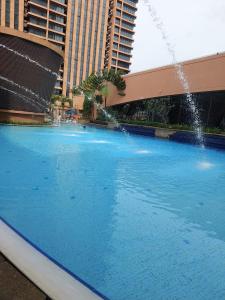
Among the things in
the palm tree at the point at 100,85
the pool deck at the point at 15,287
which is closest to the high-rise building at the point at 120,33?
the palm tree at the point at 100,85

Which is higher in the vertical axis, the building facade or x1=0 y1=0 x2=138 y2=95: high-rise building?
x1=0 y1=0 x2=138 y2=95: high-rise building

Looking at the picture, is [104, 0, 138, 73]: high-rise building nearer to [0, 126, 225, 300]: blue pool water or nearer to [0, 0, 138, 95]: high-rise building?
[0, 0, 138, 95]: high-rise building

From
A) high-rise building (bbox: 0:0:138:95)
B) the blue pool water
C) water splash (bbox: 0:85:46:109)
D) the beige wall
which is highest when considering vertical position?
high-rise building (bbox: 0:0:138:95)

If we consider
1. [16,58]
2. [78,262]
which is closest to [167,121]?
[16,58]

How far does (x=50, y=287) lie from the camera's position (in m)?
2.16

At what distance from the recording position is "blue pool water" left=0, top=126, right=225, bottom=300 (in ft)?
10.1

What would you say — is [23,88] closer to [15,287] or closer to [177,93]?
[177,93]

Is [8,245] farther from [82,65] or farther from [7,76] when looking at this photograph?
[82,65]

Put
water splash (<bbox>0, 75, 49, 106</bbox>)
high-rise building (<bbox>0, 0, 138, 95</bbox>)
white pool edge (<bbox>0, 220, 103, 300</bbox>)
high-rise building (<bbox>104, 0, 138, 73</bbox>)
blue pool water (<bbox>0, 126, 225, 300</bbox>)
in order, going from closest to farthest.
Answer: white pool edge (<bbox>0, 220, 103, 300</bbox>)
blue pool water (<bbox>0, 126, 225, 300</bbox>)
water splash (<bbox>0, 75, 49, 106</bbox>)
high-rise building (<bbox>0, 0, 138, 95</bbox>)
high-rise building (<bbox>104, 0, 138, 73</bbox>)

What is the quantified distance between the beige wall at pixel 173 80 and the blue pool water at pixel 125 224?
665 inches

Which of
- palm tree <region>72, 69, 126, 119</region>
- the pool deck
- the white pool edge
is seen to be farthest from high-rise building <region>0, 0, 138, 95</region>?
the pool deck

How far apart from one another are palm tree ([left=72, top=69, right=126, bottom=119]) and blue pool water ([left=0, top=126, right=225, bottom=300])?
27.1 metres

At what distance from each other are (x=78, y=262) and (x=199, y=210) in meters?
3.17

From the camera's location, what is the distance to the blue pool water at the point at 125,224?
308 cm
